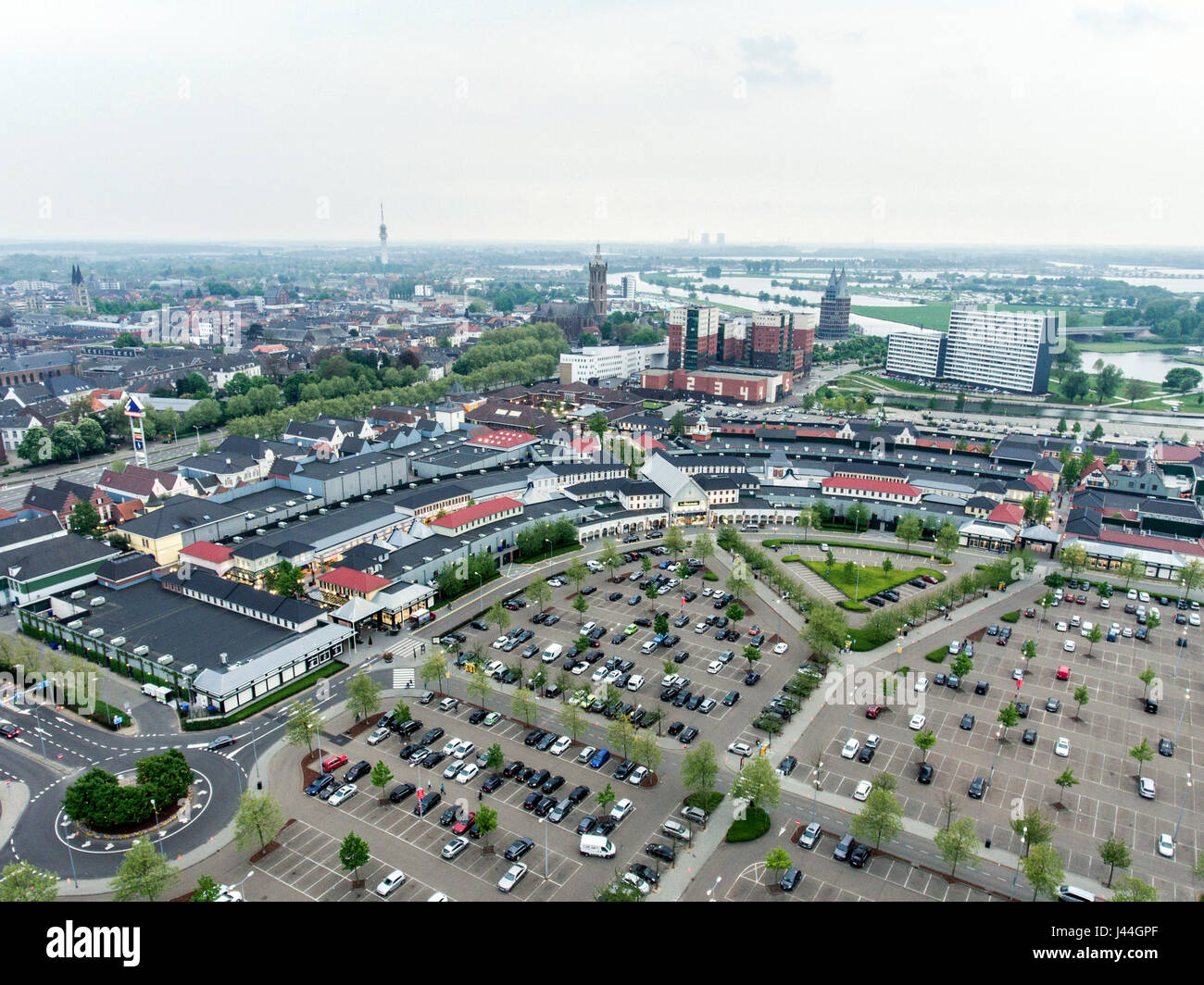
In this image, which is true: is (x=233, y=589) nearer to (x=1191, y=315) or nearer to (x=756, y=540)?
(x=756, y=540)

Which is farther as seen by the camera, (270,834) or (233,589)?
(233,589)

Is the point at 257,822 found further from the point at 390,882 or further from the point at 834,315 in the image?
the point at 834,315

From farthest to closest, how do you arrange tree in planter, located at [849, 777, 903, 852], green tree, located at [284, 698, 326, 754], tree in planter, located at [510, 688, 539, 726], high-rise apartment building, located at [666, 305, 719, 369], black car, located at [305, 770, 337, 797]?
high-rise apartment building, located at [666, 305, 719, 369], tree in planter, located at [510, 688, 539, 726], green tree, located at [284, 698, 326, 754], black car, located at [305, 770, 337, 797], tree in planter, located at [849, 777, 903, 852]

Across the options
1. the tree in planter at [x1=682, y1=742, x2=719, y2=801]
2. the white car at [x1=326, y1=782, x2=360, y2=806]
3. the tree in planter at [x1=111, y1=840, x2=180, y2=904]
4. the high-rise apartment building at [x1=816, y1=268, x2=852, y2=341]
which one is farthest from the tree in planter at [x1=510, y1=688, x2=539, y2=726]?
the high-rise apartment building at [x1=816, y1=268, x2=852, y2=341]

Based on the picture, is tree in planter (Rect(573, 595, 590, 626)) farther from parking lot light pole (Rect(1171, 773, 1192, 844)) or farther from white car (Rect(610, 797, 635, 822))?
parking lot light pole (Rect(1171, 773, 1192, 844))

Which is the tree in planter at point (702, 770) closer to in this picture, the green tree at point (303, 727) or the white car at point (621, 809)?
the white car at point (621, 809)

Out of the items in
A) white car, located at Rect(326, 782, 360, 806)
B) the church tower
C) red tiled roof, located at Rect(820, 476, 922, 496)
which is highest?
the church tower
